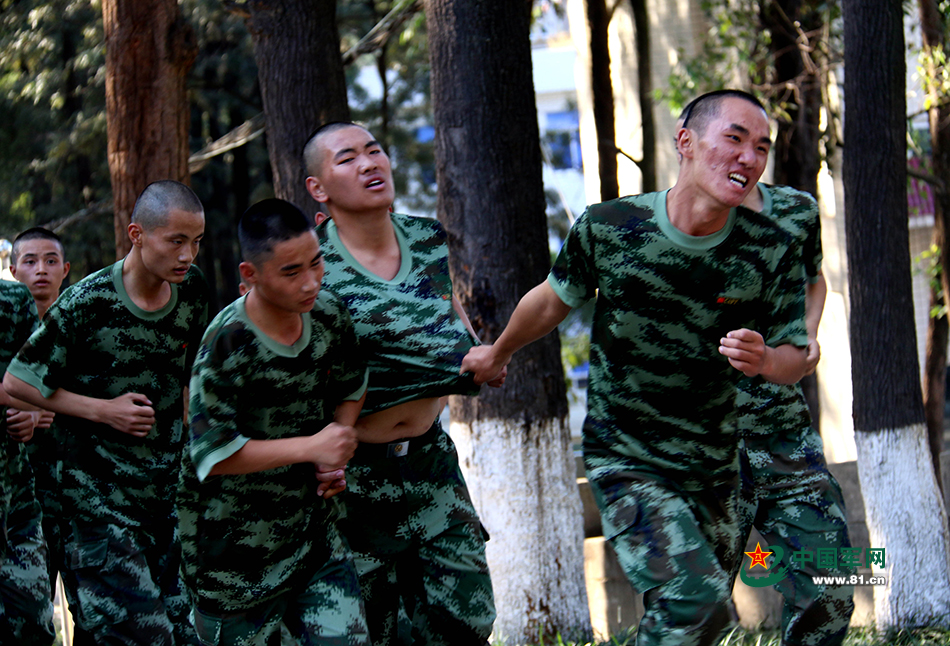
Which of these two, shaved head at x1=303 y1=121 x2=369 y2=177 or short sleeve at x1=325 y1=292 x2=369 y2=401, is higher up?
shaved head at x1=303 y1=121 x2=369 y2=177

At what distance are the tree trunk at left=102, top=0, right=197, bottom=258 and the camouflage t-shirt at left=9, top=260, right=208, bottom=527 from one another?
9.03 ft

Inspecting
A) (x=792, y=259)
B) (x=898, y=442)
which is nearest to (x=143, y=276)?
(x=792, y=259)

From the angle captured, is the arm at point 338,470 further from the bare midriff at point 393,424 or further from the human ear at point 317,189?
the human ear at point 317,189

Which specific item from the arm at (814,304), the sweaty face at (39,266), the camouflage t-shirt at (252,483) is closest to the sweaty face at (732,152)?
the arm at (814,304)

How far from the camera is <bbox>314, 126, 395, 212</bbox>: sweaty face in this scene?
4238 mm

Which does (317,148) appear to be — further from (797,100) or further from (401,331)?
(797,100)

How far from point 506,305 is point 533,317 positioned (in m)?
2.53

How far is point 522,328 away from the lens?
A: 4109 mm

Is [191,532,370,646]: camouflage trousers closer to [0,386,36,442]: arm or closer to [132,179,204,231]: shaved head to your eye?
[132,179,204,231]: shaved head

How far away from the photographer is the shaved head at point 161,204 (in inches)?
185

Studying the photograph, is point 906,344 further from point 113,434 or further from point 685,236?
point 113,434

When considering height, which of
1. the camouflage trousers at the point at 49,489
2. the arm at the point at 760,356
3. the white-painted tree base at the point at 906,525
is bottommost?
the white-painted tree base at the point at 906,525

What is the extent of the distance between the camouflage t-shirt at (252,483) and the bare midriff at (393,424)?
0.39m

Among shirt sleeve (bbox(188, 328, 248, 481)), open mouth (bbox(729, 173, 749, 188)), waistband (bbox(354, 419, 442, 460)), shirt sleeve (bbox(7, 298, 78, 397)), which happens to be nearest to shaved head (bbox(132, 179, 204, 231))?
shirt sleeve (bbox(7, 298, 78, 397))
